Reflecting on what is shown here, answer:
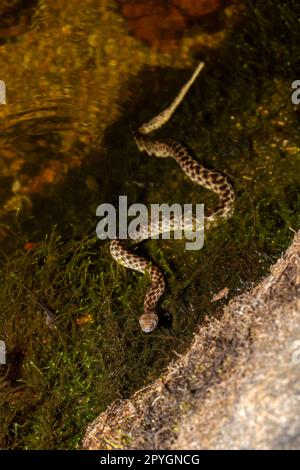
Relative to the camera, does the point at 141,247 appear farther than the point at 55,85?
No

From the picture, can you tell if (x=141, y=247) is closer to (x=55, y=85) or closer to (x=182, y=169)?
(x=182, y=169)

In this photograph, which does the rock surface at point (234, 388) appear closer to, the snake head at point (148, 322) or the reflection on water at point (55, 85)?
the snake head at point (148, 322)

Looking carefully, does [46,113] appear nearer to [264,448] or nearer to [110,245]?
[110,245]

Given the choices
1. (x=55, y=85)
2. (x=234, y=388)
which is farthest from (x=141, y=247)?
(x=234, y=388)

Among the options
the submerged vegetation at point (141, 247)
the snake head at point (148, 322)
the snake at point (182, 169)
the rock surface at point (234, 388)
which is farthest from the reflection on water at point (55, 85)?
the rock surface at point (234, 388)

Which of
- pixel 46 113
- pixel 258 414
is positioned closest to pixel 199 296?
pixel 258 414

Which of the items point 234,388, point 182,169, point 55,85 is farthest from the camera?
point 182,169

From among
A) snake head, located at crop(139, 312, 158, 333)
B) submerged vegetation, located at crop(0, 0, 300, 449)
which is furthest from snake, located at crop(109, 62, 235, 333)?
submerged vegetation, located at crop(0, 0, 300, 449)
